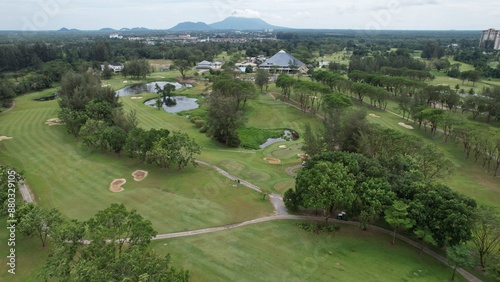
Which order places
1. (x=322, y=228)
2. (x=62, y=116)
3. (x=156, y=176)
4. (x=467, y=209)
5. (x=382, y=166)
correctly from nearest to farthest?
1. (x=467, y=209)
2. (x=322, y=228)
3. (x=382, y=166)
4. (x=156, y=176)
5. (x=62, y=116)

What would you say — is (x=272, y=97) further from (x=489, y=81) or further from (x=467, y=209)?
(x=489, y=81)

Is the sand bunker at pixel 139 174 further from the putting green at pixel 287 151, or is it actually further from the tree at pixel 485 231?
the tree at pixel 485 231

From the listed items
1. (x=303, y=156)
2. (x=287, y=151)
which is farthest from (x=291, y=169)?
(x=287, y=151)

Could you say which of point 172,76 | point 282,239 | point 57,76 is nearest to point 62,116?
point 282,239

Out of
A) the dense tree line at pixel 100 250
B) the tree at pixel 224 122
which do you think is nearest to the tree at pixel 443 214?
the dense tree line at pixel 100 250

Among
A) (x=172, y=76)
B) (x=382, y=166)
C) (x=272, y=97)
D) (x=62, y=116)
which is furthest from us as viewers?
(x=172, y=76)

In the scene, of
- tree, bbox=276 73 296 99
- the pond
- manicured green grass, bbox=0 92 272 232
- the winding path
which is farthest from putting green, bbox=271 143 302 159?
tree, bbox=276 73 296 99

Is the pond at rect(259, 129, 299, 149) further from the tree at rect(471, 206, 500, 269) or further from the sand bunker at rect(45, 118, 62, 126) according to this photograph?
the sand bunker at rect(45, 118, 62, 126)
